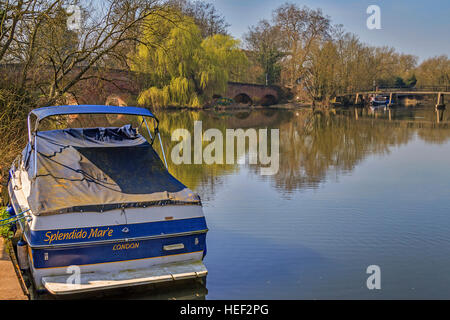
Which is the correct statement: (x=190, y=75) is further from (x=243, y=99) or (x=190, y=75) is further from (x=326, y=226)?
(x=326, y=226)

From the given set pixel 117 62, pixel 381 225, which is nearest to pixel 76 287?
pixel 381 225

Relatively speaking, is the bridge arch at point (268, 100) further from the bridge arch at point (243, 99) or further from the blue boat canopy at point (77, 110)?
the blue boat canopy at point (77, 110)

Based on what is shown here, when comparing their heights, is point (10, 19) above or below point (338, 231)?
above

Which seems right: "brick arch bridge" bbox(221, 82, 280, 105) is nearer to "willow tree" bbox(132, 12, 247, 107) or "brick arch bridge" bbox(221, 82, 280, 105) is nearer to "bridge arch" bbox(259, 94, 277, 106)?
"bridge arch" bbox(259, 94, 277, 106)

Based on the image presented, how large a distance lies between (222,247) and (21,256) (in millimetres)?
3182

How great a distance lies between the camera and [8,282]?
6.56 metres

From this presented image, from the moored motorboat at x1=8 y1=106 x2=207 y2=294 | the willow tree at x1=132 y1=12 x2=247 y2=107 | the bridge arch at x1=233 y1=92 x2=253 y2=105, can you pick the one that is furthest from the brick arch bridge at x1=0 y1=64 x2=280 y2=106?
the moored motorboat at x1=8 y1=106 x2=207 y2=294

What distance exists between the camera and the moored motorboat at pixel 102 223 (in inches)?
264

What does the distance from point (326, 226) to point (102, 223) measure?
16.0 ft

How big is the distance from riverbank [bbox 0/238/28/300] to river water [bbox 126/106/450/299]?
1.55 m

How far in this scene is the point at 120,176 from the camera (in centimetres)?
827

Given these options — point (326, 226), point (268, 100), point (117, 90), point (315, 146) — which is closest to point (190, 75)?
point (117, 90)

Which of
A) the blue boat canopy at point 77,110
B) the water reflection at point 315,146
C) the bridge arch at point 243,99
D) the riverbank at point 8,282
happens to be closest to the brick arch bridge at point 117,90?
the bridge arch at point 243,99
